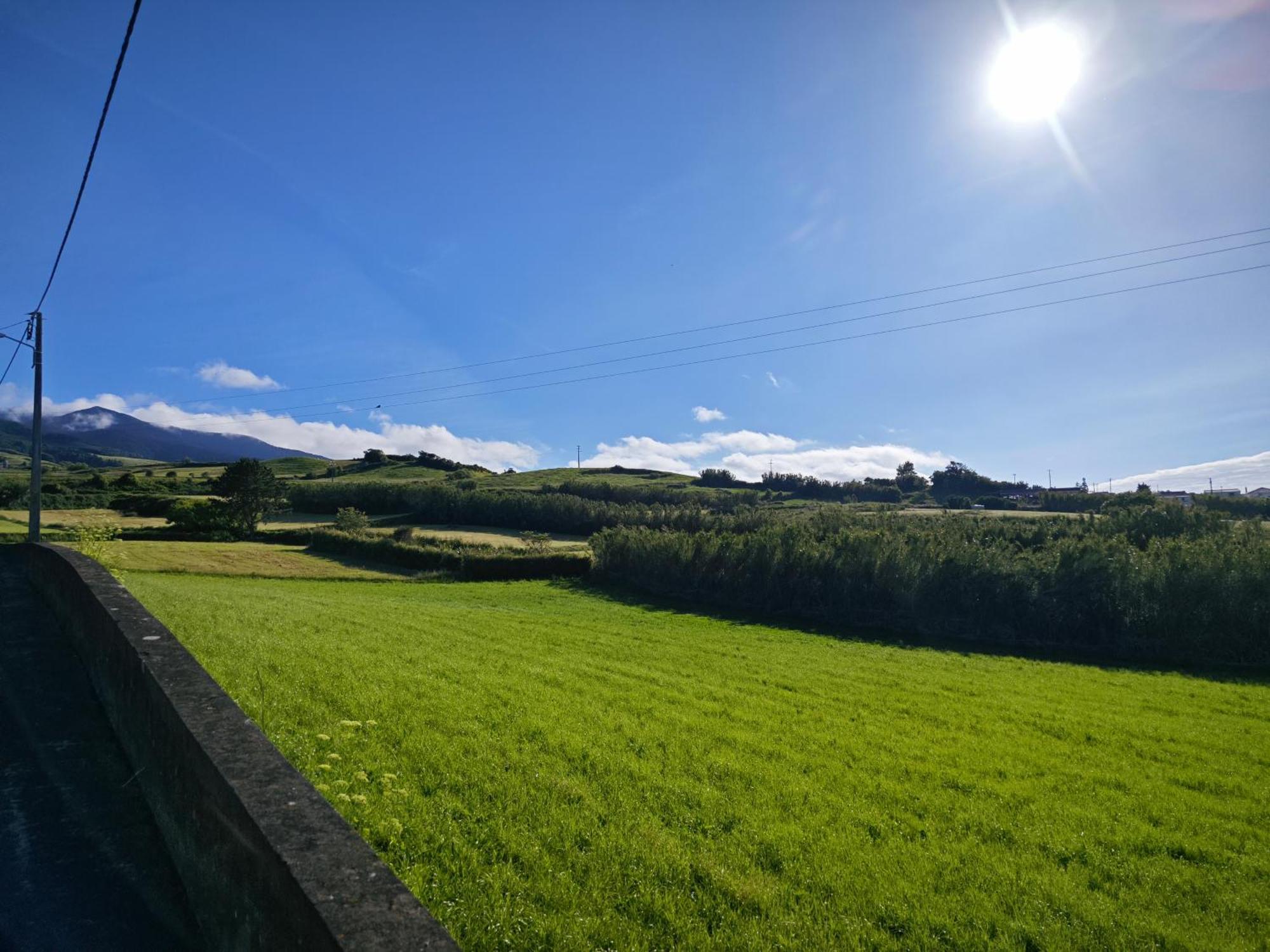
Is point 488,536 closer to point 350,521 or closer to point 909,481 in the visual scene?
point 350,521

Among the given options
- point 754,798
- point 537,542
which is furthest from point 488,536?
point 754,798

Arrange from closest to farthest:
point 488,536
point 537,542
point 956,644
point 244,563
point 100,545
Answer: point 100,545
point 956,644
point 244,563
point 537,542
point 488,536

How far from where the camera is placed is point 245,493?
68.4m

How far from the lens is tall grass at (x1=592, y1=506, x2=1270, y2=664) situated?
2612cm

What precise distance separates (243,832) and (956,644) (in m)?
30.8

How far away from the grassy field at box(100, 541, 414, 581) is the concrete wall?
39801 mm

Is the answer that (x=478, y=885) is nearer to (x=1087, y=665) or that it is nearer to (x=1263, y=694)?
(x=1263, y=694)

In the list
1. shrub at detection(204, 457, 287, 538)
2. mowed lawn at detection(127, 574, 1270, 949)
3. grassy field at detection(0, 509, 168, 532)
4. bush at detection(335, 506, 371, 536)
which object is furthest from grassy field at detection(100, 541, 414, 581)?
mowed lawn at detection(127, 574, 1270, 949)

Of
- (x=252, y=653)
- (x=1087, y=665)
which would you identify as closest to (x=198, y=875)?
(x=252, y=653)

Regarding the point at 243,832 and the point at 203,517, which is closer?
the point at 243,832

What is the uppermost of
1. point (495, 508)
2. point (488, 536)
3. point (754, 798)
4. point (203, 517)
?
point (495, 508)

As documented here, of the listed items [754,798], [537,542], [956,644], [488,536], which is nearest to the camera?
[754,798]

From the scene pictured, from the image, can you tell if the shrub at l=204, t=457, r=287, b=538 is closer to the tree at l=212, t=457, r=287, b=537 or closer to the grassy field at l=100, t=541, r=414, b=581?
the tree at l=212, t=457, r=287, b=537

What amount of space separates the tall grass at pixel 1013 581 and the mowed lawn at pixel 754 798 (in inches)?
501
